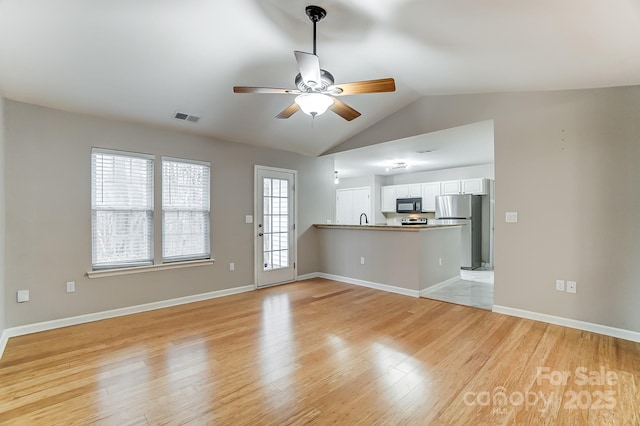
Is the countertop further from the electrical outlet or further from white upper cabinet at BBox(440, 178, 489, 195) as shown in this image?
the electrical outlet

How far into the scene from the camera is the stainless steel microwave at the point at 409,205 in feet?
26.5

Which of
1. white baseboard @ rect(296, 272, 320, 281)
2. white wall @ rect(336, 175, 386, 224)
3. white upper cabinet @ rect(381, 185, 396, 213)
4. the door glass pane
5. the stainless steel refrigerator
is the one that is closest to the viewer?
the door glass pane

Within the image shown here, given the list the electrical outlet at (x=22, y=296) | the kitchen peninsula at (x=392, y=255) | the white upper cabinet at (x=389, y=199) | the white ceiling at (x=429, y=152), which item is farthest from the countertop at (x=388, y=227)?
the electrical outlet at (x=22, y=296)

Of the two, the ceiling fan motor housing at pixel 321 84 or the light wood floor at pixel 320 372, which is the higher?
the ceiling fan motor housing at pixel 321 84

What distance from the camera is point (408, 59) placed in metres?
3.20

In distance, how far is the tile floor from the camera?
168 inches

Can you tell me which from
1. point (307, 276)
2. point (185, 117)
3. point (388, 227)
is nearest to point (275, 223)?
point (307, 276)

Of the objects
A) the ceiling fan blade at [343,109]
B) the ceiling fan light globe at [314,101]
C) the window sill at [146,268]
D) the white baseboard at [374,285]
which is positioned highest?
the ceiling fan blade at [343,109]

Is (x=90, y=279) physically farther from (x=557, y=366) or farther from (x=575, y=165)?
→ (x=575, y=165)

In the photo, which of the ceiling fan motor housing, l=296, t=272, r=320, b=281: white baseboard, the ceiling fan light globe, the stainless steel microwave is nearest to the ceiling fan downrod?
the ceiling fan motor housing

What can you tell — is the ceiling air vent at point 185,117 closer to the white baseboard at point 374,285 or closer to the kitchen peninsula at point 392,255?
the kitchen peninsula at point 392,255

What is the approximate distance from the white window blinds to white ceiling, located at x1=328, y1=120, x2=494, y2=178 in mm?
2578

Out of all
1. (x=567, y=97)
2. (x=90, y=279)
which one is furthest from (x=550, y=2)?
(x=90, y=279)

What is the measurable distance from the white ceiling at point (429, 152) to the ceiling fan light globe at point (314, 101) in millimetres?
2402
